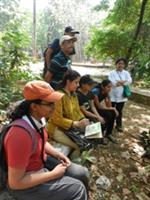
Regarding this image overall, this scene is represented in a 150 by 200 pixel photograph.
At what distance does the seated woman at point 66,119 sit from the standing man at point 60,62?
55cm

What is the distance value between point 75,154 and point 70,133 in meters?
0.27

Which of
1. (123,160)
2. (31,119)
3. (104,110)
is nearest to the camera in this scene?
(31,119)

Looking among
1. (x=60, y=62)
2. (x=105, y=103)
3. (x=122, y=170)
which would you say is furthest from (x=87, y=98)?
(x=122, y=170)

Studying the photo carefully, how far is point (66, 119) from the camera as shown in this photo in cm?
362

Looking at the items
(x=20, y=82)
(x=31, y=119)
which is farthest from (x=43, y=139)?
(x=20, y=82)

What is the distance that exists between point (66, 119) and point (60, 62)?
41.4 inches

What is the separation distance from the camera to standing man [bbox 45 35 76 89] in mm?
4266

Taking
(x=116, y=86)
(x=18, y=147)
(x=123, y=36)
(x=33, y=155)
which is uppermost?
(x=123, y=36)

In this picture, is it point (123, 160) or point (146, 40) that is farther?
point (146, 40)

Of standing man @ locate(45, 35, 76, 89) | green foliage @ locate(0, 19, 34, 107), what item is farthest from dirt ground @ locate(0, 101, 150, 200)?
green foliage @ locate(0, 19, 34, 107)

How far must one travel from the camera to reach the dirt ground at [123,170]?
Answer: 3.79 m

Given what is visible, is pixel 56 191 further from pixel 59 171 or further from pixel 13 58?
pixel 13 58

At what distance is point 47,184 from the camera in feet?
7.43

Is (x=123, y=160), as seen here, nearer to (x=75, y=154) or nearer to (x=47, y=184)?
(x=75, y=154)
